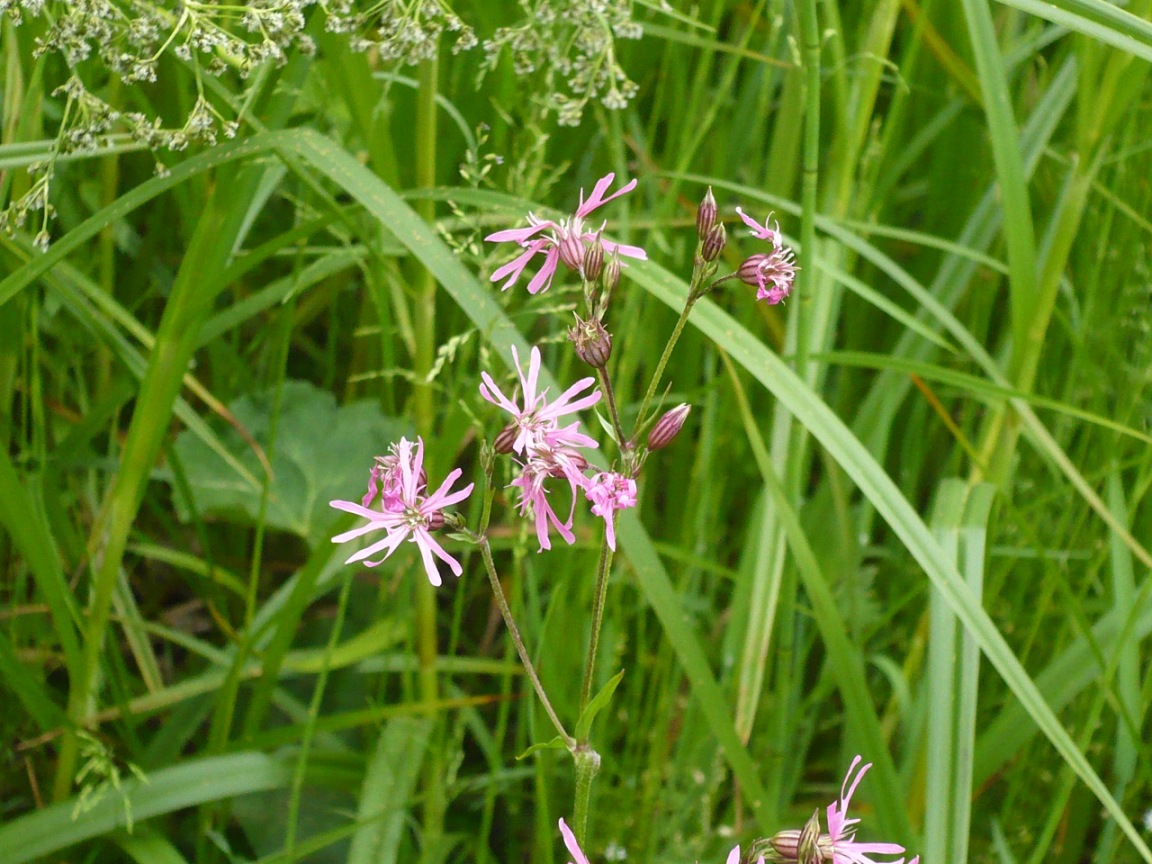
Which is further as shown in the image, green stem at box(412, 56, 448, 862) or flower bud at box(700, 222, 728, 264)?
green stem at box(412, 56, 448, 862)

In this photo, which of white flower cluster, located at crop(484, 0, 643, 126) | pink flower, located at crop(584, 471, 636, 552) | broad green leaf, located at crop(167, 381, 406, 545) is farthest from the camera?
broad green leaf, located at crop(167, 381, 406, 545)

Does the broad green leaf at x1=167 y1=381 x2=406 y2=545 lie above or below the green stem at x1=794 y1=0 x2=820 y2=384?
below

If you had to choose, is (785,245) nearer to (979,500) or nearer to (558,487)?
(979,500)

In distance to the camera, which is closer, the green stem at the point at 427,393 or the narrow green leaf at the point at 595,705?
the narrow green leaf at the point at 595,705

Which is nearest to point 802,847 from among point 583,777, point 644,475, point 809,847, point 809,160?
point 809,847

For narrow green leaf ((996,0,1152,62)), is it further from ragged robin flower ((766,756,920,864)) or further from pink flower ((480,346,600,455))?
ragged robin flower ((766,756,920,864))

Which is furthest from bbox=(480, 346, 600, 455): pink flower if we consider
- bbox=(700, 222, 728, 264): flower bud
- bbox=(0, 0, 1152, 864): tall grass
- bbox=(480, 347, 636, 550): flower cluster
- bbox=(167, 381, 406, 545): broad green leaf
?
bbox=(167, 381, 406, 545): broad green leaf

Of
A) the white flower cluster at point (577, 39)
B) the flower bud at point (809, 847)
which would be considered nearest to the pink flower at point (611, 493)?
the flower bud at point (809, 847)

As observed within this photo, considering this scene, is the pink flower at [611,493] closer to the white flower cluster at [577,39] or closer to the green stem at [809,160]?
the green stem at [809,160]

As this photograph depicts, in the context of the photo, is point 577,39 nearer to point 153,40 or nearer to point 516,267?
point 153,40
